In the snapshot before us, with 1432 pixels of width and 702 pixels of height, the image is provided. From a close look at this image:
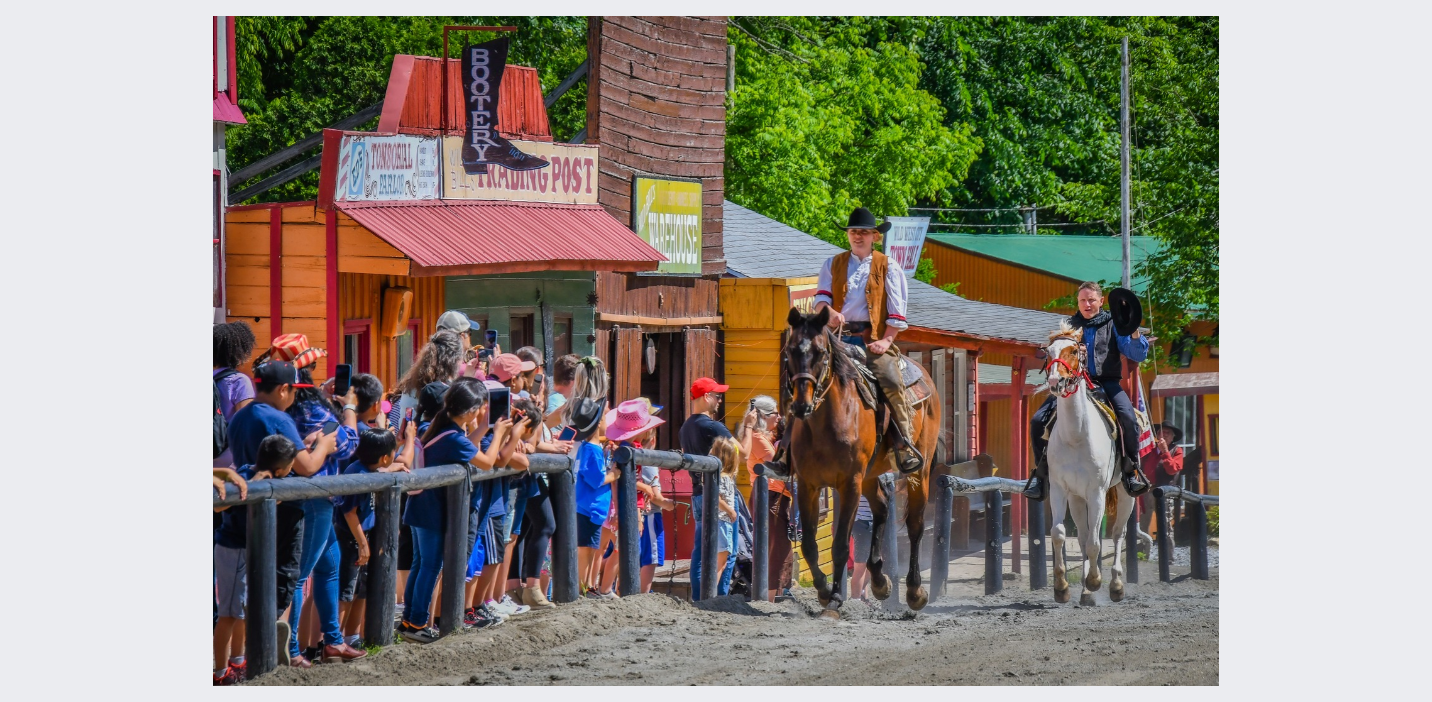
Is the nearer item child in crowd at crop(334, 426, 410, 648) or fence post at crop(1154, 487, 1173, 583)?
child in crowd at crop(334, 426, 410, 648)

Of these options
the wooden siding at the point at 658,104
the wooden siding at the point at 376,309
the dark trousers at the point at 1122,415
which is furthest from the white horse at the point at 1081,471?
the wooden siding at the point at 376,309

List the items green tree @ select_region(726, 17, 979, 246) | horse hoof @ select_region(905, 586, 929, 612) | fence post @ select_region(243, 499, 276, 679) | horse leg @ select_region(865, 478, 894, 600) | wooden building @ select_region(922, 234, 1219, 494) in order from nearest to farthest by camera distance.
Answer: fence post @ select_region(243, 499, 276, 679)
horse leg @ select_region(865, 478, 894, 600)
horse hoof @ select_region(905, 586, 929, 612)
green tree @ select_region(726, 17, 979, 246)
wooden building @ select_region(922, 234, 1219, 494)

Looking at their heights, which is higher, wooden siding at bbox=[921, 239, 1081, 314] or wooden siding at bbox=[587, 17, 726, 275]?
wooden siding at bbox=[587, 17, 726, 275]

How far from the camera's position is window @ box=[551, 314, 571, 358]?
1095 centimetres

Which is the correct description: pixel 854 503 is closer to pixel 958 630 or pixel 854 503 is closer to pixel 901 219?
pixel 958 630

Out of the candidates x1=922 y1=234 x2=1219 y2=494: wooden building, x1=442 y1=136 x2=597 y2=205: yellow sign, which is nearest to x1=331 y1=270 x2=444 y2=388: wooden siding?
x1=442 y1=136 x2=597 y2=205: yellow sign

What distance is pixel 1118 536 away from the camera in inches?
422

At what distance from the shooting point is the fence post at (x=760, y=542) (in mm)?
9766

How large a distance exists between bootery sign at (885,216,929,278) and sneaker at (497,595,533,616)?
5028mm

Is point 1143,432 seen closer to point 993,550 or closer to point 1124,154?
point 993,550

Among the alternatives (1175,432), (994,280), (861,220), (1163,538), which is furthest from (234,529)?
(994,280)

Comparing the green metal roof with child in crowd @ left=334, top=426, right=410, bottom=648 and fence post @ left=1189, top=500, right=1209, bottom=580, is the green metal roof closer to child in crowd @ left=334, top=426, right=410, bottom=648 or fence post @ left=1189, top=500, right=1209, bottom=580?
fence post @ left=1189, top=500, right=1209, bottom=580

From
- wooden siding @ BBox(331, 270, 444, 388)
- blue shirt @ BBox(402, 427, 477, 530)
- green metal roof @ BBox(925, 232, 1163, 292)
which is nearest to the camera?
blue shirt @ BBox(402, 427, 477, 530)

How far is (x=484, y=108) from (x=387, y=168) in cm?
69
